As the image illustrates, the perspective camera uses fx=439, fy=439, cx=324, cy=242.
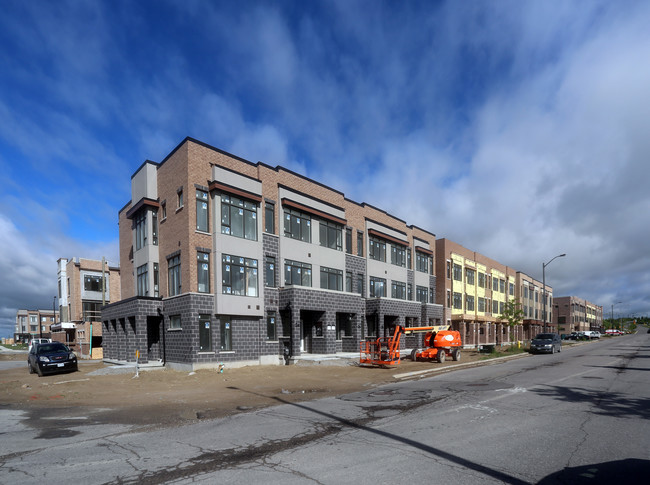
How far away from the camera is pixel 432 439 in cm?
815

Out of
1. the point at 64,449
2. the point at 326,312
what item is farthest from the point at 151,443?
the point at 326,312

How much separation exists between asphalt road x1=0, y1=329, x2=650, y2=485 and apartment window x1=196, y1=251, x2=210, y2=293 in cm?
1157

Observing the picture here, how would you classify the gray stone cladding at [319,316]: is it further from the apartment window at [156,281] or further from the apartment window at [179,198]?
the apartment window at [179,198]

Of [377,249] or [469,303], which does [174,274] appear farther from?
[469,303]

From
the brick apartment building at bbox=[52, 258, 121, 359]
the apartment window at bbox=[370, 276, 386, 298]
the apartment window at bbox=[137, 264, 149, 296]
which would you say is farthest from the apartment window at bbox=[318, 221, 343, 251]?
the brick apartment building at bbox=[52, 258, 121, 359]

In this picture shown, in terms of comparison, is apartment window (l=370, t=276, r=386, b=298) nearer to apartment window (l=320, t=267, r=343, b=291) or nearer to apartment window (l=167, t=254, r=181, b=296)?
apartment window (l=320, t=267, r=343, b=291)

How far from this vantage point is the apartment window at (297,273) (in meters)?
27.9

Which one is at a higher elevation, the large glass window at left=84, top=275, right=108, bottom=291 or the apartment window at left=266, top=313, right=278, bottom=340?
the large glass window at left=84, top=275, right=108, bottom=291

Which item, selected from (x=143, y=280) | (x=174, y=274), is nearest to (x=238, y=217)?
(x=174, y=274)

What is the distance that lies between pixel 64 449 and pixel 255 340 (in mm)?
17129

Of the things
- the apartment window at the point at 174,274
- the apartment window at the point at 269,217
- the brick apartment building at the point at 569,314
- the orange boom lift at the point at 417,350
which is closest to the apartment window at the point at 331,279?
the apartment window at the point at 269,217

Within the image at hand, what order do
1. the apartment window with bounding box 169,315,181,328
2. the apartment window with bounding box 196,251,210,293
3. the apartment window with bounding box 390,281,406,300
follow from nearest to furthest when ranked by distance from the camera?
the apartment window with bounding box 196,251,210,293 < the apartment window with bounding box 169,315,181,328 < the apartment window with bounding box 390,281,406,300

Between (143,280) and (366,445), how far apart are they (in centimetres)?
2301

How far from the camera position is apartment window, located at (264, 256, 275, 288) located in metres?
26.7
